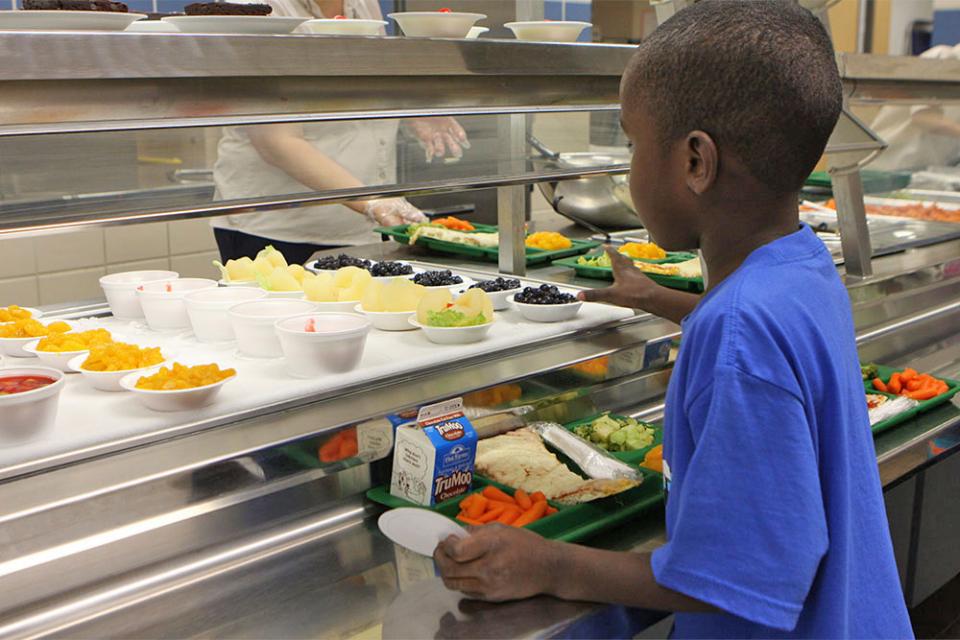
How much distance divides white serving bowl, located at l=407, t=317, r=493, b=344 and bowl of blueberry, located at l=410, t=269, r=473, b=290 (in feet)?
1.14

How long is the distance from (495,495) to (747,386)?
0.62m

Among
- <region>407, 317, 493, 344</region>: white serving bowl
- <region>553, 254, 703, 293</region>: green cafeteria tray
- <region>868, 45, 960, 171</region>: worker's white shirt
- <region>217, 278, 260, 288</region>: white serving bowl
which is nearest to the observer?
<region>407, 317, 493, 344</region>: white serving bowl

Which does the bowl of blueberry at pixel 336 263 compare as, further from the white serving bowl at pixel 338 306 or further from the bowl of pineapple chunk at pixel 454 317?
the bowl of pineapple chunk at pixel 454 317

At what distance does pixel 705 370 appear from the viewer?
1.01m

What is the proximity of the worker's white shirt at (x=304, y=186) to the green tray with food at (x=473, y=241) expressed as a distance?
0.14 m

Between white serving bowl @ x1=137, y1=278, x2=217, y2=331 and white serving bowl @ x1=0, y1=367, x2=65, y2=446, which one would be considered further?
white serving bowl @ x1=137, y1=278, x2=217, y2=331

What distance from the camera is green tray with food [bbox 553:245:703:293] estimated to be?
2504 mm

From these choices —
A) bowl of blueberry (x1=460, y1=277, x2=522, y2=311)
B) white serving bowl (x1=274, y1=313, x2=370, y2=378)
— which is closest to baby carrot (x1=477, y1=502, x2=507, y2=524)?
white serving bowl (x1=274, y1=313, x2=370, y2=378)

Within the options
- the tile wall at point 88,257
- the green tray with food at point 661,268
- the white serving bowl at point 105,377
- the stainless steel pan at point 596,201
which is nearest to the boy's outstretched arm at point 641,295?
the green tray with food at point 661,268

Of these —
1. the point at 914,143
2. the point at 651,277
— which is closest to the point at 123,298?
the point at 651,277

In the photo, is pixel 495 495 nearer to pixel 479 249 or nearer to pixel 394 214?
pixel 479 249

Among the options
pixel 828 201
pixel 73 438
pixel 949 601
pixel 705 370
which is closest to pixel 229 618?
pixel 73 438

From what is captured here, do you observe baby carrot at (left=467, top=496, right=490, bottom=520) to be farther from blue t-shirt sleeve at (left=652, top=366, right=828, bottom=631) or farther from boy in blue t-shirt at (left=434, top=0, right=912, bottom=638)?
blue t-shirt sleeve at (left=652, top=366, right=828, bottom=631)

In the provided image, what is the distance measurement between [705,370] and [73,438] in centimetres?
85
